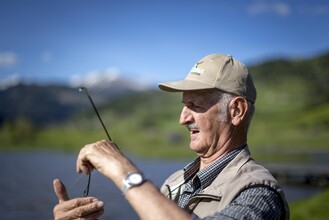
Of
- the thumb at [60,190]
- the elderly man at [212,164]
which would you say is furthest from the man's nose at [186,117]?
the thumb at [60,190]

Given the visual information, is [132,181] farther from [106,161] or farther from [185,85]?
[185,85]

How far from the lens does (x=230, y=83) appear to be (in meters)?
3.10

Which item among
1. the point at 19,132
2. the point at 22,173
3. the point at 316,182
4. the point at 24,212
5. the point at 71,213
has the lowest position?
the point at 316,182

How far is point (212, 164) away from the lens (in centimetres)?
322

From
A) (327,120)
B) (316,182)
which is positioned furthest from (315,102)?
(316,182)

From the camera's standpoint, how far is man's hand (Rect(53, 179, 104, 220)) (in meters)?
2.62

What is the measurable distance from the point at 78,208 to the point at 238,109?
4.17ft

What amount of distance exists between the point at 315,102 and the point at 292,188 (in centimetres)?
16023

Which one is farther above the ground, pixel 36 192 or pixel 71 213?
pixel 36 192

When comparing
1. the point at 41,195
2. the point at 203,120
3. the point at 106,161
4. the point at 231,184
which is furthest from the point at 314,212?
the point at 41,195

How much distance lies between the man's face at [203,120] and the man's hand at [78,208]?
2.95 feet

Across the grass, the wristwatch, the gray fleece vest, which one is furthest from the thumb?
Answer: the grass

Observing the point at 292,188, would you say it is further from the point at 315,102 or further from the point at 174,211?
the point at 315,102

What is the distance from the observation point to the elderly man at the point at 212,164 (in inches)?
95.0
